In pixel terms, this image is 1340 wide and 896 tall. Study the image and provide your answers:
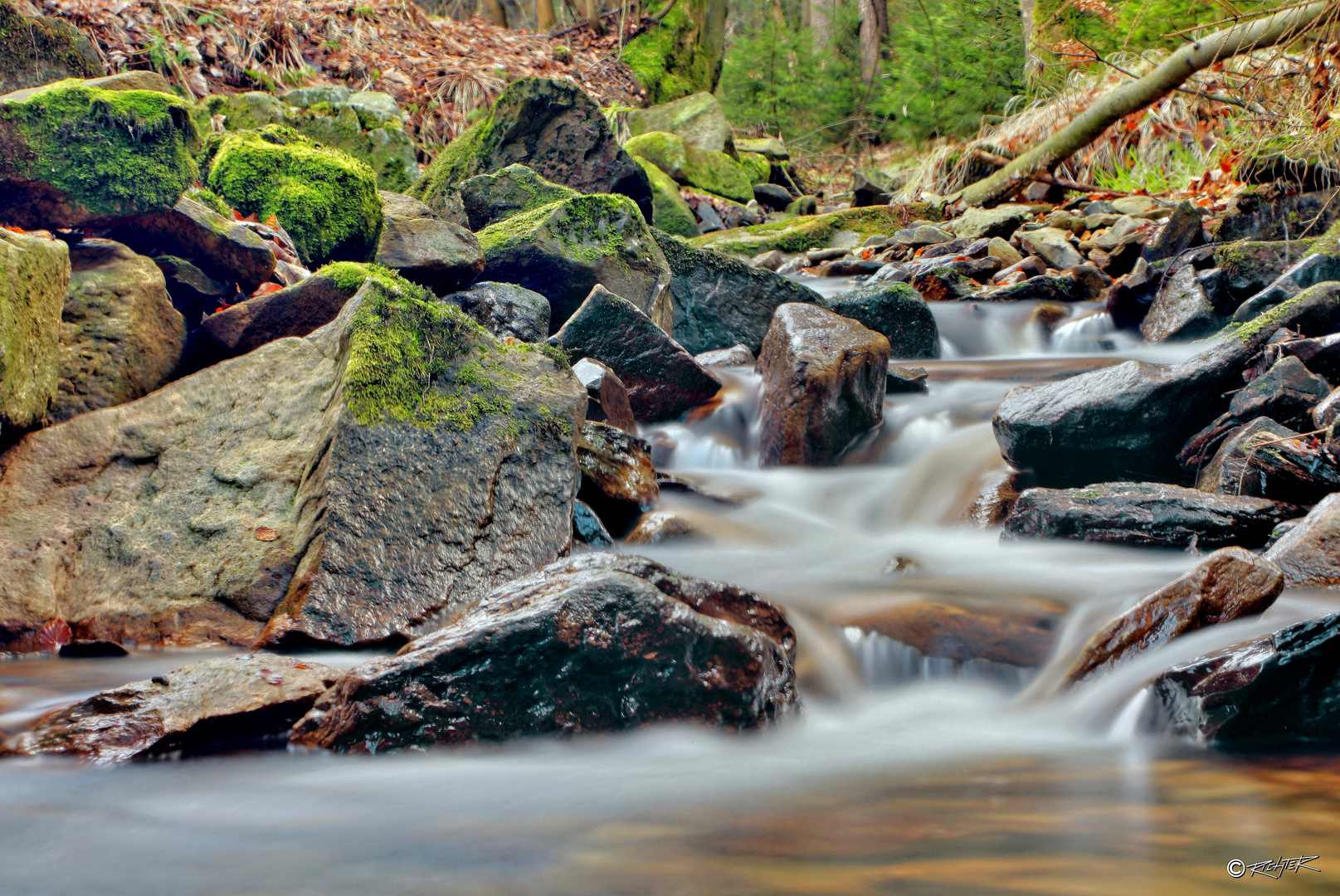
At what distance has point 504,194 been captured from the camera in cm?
727

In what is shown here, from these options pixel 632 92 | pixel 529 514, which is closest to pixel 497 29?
pixel 632 92

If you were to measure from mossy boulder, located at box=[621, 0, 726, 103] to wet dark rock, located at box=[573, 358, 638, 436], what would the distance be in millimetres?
14067

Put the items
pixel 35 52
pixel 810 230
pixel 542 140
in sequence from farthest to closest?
pixel 810 230
pixel 542 140
pixel 35 52

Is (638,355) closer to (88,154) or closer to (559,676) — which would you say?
(88,154)

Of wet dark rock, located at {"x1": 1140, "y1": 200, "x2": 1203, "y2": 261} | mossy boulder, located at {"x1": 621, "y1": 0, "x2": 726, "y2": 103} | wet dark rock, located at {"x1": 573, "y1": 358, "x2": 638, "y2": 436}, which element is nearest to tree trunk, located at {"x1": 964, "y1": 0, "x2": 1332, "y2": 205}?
wet dark rock, located at {"x1": 1140, "y1": 200, "x2": 1203, "y2": 261}

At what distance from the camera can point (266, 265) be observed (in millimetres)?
4836

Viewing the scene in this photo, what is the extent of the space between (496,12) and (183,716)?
2041cm

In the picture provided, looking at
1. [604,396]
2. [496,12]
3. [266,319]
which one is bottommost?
[604,396]

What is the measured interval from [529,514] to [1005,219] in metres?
8.52

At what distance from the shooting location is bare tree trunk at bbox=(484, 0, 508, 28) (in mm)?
19656

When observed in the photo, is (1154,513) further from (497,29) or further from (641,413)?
(497,29)

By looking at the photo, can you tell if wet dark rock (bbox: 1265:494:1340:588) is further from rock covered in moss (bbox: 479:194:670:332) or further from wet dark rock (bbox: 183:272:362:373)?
wet dark rock (bbox: 183:272:362:373)

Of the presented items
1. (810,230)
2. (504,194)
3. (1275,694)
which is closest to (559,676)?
(1275,694)
